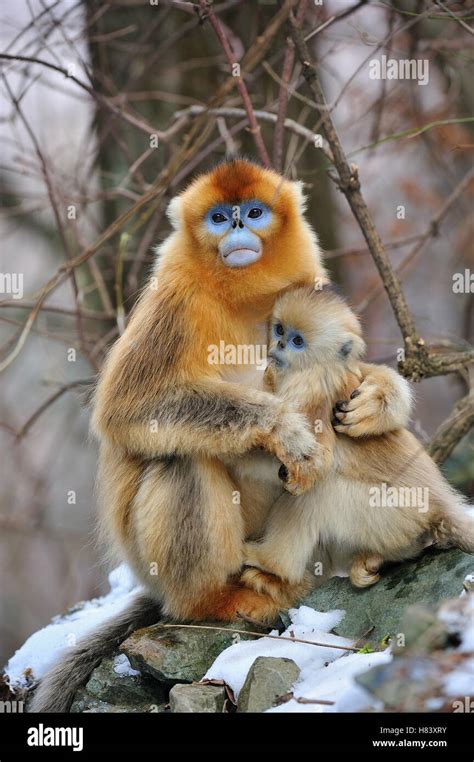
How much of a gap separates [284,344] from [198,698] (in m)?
1.64

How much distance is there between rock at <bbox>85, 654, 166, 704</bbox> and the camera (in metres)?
4.32

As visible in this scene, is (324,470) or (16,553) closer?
(324,470)

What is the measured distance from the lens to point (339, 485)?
417 cm

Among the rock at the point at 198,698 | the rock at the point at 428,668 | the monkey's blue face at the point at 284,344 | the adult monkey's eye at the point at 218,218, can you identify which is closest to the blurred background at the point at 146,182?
the adult monkey's eye at the point at 218,218

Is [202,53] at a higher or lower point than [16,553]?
higher

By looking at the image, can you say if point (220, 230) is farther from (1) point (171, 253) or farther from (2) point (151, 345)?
(2) point (151, 345)

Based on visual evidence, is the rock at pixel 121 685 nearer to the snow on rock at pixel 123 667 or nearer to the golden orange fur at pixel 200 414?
the snow on rock at pixel 123 667

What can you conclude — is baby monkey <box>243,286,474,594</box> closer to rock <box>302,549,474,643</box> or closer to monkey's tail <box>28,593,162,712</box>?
rock <box>302,549,474,643</box>

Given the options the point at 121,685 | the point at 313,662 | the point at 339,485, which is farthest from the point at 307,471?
the point at 121,685

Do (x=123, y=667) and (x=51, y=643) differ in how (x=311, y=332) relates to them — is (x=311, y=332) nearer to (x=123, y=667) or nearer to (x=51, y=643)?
(x=123, y=667)

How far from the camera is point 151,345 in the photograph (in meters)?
4.44

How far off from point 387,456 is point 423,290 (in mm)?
8002
